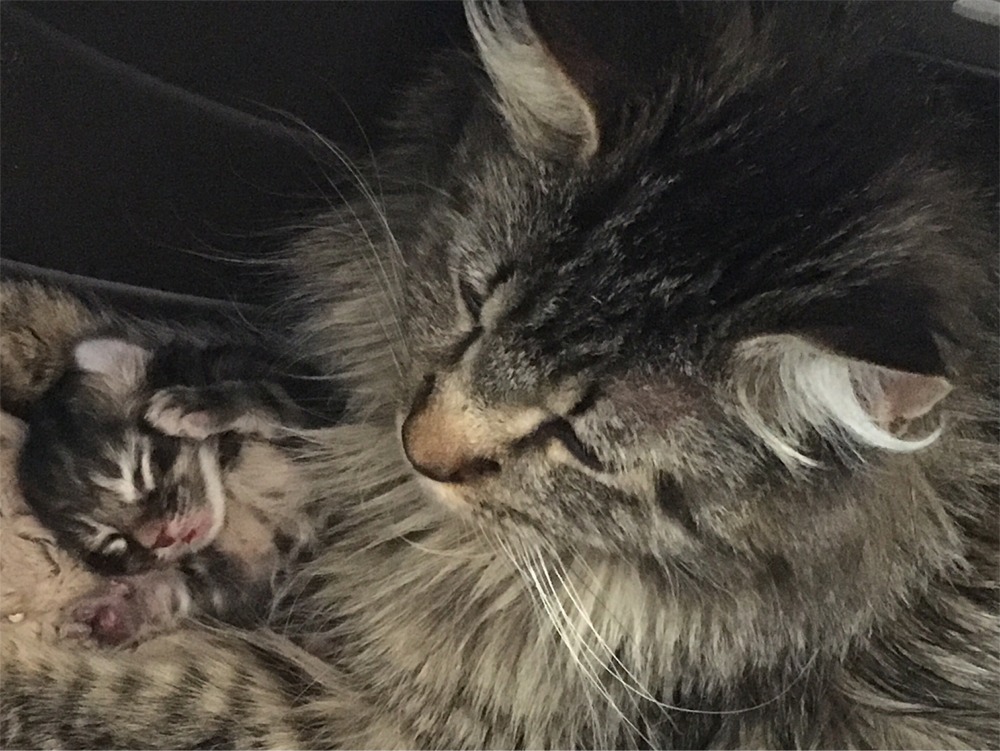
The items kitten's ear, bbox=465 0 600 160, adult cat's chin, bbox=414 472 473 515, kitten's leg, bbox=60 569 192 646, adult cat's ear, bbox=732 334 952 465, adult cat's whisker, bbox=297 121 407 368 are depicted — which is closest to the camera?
adult cat's ear, bbox=732 334 952 465

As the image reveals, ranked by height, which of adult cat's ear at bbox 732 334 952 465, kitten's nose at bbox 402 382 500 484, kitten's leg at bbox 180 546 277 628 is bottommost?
kitten's leg at bbox 180 546 277 628

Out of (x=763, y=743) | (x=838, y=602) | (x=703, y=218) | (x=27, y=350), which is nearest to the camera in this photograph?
(x=703, y=218)

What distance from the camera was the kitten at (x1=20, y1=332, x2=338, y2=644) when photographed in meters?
1.35

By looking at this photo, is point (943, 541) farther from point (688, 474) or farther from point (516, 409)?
point (516, 409)

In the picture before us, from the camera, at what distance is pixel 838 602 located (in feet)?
3.53

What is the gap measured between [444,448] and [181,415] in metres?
0.53

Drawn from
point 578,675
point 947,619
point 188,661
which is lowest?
point 188,661

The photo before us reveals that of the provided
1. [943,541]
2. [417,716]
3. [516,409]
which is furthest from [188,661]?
[943,541]

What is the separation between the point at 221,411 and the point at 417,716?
1.73 ft

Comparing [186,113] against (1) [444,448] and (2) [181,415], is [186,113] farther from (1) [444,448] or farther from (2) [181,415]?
(1) [444,448]

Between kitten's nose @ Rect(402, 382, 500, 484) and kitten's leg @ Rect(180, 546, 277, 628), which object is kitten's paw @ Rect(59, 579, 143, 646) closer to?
kitten's leg @ Rect(180, 546, 277, 628)

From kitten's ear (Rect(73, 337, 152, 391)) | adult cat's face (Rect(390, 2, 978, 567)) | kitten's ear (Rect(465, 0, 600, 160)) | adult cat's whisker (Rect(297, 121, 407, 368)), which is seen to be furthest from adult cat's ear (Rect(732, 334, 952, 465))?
kitten's ear (Rect(73, 337, 152, 391))

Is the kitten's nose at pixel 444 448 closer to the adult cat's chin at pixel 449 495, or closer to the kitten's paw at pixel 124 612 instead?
the adult cat's chin at pixel 449 495

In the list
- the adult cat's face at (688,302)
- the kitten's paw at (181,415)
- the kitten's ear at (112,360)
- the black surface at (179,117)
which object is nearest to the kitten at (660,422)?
the adult cat's face at (688,302)
